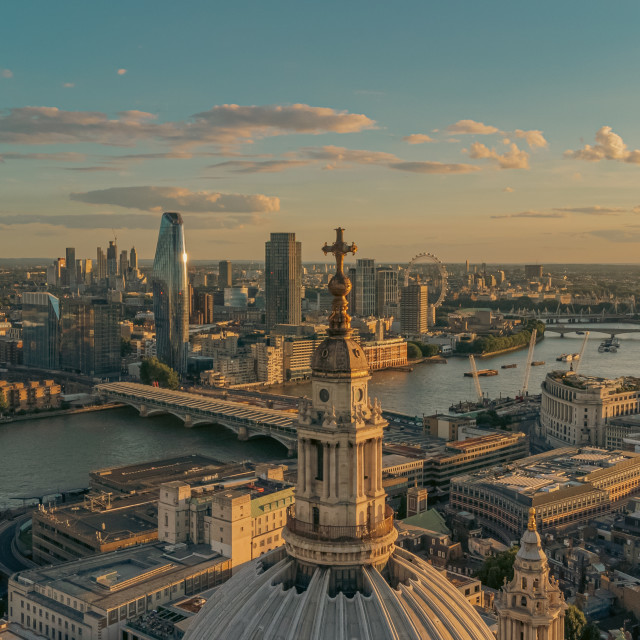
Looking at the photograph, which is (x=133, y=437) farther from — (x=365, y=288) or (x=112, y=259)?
(x=112, y=259)

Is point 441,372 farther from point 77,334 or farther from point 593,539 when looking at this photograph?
point 593,539

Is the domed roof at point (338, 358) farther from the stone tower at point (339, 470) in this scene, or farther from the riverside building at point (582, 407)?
the riverside building at point (582, 407)

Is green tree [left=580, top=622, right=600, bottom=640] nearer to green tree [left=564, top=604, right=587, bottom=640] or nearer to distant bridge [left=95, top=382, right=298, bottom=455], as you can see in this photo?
green tree [left=564, top=604, right=587, bottom=640]

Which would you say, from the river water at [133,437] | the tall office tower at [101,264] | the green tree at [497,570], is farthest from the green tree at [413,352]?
the tall office tower at [101,264]

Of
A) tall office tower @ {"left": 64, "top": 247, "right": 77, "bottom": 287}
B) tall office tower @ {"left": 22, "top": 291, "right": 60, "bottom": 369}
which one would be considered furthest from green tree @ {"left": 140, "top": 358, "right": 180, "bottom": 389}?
tall office tower @ {"left": 64, "top": 247, "right": 77, "bottom": 287}

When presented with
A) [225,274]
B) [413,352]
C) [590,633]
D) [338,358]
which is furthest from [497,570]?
[225,274]

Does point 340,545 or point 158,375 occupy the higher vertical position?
point 340,545
